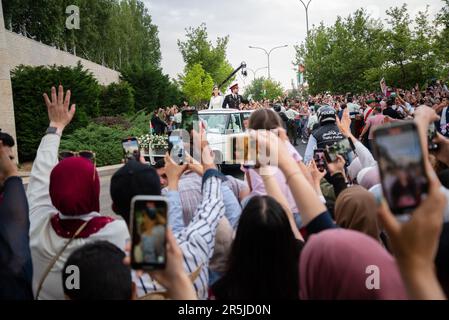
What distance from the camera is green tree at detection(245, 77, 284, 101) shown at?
81.0 meters

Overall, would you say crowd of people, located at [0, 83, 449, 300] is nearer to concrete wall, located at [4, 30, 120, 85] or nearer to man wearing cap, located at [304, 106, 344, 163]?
man wearing cap, located at [304, 106, 344, 163]

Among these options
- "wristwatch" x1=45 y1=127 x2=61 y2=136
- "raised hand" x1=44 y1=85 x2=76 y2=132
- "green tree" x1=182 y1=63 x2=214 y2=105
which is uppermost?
"green tree" x1=182 y1=63 x2=214 y2=105

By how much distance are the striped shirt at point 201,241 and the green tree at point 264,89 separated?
70421 millimetres

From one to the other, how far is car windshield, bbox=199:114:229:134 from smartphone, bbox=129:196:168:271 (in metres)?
10.8

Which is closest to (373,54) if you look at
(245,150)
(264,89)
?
(245,150)

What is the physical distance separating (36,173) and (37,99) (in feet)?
54.4

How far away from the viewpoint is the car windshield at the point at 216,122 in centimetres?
1216

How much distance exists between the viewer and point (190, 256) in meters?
2.03

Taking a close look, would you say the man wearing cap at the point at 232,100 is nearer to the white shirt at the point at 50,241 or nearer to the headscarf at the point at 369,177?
the headscarf at the point at 369,177

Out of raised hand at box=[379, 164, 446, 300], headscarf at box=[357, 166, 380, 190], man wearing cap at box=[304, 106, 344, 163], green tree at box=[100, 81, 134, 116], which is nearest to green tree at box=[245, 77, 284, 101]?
green tree at box=[100, 81, 134, 116]

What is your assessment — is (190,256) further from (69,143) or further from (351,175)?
(69,143)

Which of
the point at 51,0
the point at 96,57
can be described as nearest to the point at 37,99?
the point at 51,0

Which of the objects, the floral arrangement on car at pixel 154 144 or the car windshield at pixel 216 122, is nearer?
the floral arrangement on car at pixel 154 144

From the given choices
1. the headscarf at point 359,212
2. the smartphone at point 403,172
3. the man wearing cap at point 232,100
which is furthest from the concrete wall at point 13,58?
the smartphone at point 403,172
